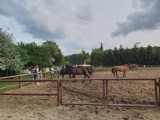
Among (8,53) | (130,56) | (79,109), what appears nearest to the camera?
(79,109)

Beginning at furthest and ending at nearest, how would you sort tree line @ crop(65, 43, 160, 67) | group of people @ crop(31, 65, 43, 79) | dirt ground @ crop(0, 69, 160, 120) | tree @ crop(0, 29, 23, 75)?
tree line @ crop(65, 43, 160, 67), tree @ crop(0, 29, 23, 75), group of people @ crop(31, 65, 43, 79), dirt ground @ crop(0, 69, 160, 120)

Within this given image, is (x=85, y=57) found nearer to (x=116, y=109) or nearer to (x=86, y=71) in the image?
(x=86, y=71)

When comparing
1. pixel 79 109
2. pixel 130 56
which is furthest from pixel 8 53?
pixel 130 56

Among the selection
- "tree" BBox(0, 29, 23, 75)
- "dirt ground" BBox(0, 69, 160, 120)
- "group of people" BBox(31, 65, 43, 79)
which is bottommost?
"dirt ground" BBox(0, 69, 160, 120)

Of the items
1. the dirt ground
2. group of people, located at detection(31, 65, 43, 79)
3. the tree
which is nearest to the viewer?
the dirt ground

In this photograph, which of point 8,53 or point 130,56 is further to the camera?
point 130,56

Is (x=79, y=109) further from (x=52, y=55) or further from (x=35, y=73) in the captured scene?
(x=52, y=55)

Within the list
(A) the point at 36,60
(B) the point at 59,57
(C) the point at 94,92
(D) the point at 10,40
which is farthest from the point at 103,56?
(C) the point at 94,92

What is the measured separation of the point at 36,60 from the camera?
50.4 metres

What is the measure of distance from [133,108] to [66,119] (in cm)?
220

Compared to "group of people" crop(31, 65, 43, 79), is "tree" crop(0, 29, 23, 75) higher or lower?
higher

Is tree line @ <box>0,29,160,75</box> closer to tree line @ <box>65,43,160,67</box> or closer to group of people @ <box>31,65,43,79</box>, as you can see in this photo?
tree line @ <box>65,43,160,67</box>

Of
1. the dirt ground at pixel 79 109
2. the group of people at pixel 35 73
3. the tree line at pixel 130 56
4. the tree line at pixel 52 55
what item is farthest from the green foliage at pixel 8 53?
the tree line at pixel 130 56

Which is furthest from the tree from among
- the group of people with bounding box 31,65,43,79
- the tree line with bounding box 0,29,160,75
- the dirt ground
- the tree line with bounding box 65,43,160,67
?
the tree line with bounding box 65,43,160,67
